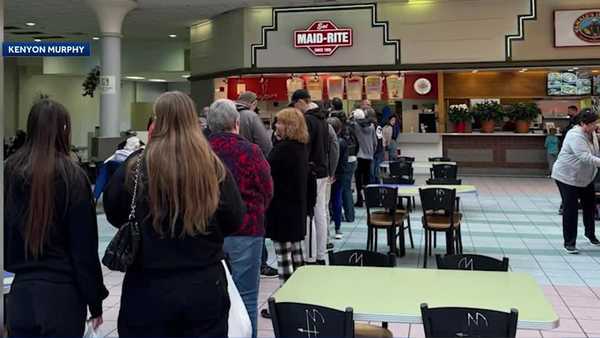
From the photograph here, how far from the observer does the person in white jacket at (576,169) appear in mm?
6035

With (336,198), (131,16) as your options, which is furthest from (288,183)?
(131,16)

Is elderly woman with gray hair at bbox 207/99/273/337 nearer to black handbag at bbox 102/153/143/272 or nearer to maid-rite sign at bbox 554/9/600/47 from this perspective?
black handbag at bbox 102/153/143/272

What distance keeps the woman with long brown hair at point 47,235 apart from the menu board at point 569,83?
46.5ft

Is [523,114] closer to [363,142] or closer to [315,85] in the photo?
[315,85]

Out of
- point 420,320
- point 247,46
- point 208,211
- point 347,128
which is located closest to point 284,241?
point 420,320

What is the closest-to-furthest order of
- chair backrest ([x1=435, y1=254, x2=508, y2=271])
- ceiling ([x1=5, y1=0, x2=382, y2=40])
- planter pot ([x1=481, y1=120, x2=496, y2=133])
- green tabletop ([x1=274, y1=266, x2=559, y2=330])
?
green tabletop ([x1=274, y1=266, x2=559, y2=330]), chair backrest ([x1=435, y1=254, x2=508, y2=271]), ceiling ([x1=5, y1=0, x2=382, y2=40]), planter pot ([x1=481, y1=120, x2=496, y2=133])

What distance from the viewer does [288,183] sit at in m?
4.13

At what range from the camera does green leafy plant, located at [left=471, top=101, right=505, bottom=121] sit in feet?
46.7

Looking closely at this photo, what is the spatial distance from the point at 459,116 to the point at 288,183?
1125cm

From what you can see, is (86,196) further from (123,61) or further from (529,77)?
(123,61)

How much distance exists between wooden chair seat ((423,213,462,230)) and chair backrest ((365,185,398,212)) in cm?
41

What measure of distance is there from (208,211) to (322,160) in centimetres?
329

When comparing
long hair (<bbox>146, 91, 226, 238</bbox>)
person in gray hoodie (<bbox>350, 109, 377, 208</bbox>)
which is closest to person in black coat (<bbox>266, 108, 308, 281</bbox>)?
long hair (<bbox>146, 91, 226, 238</bbox>)

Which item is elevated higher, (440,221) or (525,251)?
(440,221)
